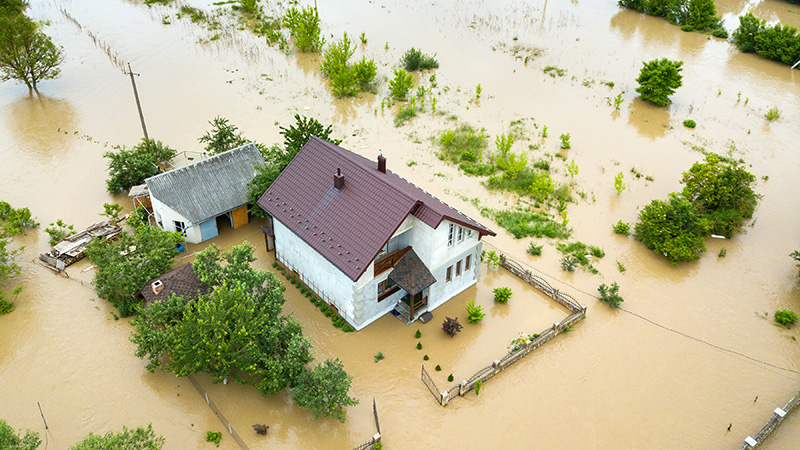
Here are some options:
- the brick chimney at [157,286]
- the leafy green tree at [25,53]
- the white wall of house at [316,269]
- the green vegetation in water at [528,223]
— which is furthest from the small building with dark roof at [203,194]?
the leafy green tree at [25,53]

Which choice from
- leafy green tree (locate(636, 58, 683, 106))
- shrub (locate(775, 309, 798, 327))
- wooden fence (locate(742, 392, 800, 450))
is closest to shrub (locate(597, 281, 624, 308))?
shrub (locate(775, 309, 798, 327))

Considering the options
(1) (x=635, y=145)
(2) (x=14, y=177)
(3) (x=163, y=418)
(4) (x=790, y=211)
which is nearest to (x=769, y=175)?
(4) (x=790, y=211)

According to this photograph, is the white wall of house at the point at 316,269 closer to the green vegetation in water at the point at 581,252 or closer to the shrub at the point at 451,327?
the shrub at the point at 451,327

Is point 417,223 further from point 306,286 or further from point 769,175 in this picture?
point 769,175

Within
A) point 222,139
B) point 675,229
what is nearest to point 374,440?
point 675,229

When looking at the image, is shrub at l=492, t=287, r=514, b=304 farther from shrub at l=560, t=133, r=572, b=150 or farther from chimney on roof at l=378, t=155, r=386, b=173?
shrub at l=560, t=133, r=572, b=150

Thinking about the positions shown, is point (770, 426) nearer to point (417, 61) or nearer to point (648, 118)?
point (648, 118)
